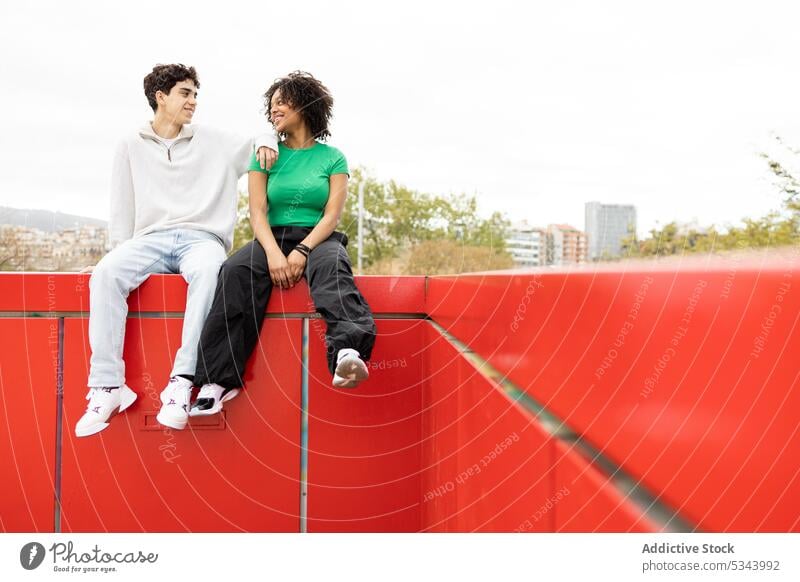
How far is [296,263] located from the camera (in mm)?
1877

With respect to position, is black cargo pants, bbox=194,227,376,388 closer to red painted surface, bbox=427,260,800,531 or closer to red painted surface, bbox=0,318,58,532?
red painted surface, bbox=0,318,58,532

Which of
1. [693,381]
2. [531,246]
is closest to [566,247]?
[531,246]

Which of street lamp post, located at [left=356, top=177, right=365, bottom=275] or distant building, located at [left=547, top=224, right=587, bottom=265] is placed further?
street lamp post, located at [left=356, top=177, right=365, bottom=275]

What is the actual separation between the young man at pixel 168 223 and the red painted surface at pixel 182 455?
8 centimetres

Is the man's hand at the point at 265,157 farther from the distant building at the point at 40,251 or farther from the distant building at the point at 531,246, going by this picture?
the distant building at the point at 531,246

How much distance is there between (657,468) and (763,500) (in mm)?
116

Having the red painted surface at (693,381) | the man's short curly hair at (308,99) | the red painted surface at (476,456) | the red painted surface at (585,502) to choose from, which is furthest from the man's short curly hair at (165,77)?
the red painted surface at (585,502)

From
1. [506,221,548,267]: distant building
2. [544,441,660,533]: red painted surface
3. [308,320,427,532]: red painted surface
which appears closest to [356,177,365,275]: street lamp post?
[308,320,427,532]: red painted surface

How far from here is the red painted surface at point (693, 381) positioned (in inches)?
13.8

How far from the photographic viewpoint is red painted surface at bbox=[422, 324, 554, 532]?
743 millimetres

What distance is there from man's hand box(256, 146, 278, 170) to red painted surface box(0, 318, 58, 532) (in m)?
0.64

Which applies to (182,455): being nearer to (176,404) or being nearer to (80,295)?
(176,404)

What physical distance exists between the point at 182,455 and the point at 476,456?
110 centimetres

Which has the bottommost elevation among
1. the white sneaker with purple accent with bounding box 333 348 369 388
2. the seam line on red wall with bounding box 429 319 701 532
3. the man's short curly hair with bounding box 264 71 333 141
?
the white sneaker with purple accent with bounding box 333 348 369 388
